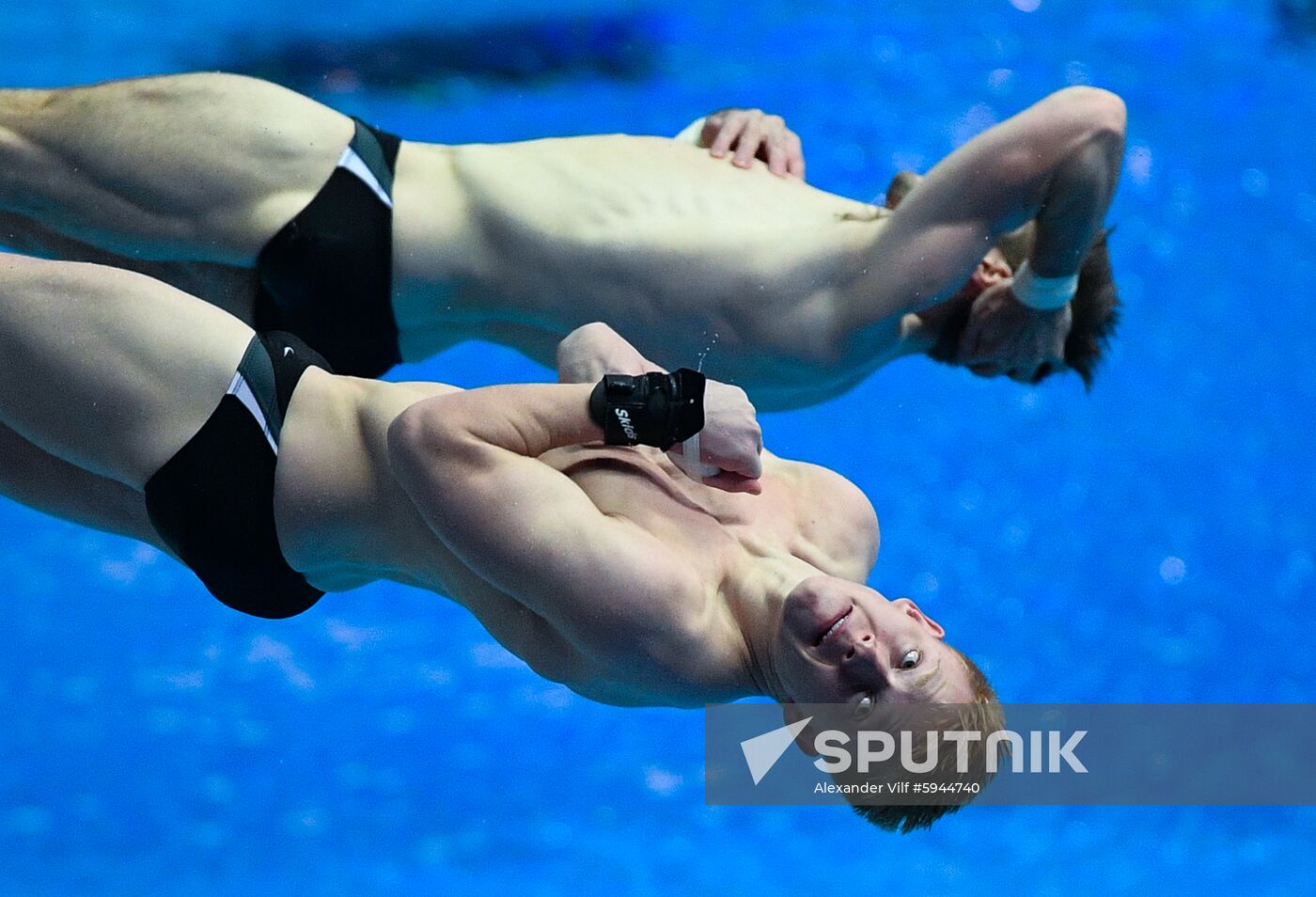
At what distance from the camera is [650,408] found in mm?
1935

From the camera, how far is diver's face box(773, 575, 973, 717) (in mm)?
1964

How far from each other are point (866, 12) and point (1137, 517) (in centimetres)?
200

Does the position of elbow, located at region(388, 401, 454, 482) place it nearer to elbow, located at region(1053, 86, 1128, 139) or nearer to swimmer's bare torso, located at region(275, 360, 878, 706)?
swimmer's bare torso, located at region(275, 360, 878, 706)

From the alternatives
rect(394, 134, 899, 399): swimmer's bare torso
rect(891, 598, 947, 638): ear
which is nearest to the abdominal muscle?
rect(394, 134, 899, 399): swimmer's bare torso

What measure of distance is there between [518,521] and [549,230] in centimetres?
81

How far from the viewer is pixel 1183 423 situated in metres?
4.18

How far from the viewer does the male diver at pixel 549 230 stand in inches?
96.3

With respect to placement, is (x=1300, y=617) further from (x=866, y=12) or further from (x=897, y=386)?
(x=866, y=12)

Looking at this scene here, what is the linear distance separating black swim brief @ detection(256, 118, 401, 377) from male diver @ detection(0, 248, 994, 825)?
0.35 meters

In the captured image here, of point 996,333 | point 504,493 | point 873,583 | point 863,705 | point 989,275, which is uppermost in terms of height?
point 873,583

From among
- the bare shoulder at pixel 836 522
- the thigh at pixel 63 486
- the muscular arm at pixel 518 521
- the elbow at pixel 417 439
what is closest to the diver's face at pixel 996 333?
the bare shoulder at pixel 836 522

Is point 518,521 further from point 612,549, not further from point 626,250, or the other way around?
point 626,250

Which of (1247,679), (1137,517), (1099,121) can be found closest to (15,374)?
(1099,121)

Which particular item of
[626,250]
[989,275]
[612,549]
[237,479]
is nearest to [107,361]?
[237,479]
